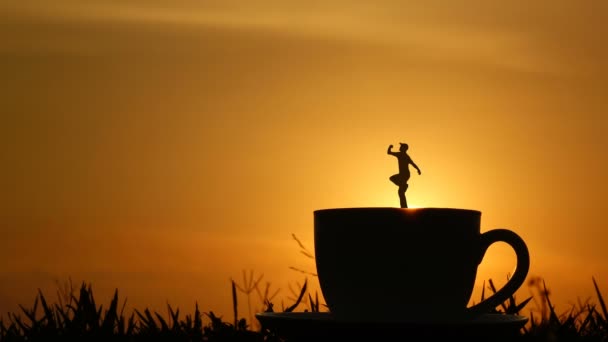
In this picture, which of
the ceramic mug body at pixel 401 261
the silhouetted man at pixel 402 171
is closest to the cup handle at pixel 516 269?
the ceramic mug body at pixel 401 261

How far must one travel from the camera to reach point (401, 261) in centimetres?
298

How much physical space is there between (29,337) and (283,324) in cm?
105

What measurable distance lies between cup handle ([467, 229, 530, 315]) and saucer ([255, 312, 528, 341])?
0.06 meters

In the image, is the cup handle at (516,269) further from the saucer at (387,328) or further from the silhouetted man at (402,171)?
the silhouetted man at (402,171)

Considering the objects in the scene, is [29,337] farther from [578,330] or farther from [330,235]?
[578,330]

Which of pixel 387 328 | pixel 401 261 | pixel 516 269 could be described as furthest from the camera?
pixel 516 269

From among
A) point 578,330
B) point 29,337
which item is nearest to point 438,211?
point 578,330

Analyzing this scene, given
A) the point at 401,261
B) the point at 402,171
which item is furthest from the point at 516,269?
the point at 402,171

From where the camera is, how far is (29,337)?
11.0 feet

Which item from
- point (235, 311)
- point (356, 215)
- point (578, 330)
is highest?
point (356, 215)

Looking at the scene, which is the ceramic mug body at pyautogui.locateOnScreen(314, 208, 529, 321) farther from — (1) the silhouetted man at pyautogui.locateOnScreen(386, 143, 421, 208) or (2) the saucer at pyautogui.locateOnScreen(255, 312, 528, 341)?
(1) the silhouetted man at pyautogui.locateOnScreen(386, 143, 421, 208)

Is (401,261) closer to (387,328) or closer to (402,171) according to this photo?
(387,328)

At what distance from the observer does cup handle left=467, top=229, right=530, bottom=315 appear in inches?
122

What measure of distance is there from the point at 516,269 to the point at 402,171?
1.85 ft
